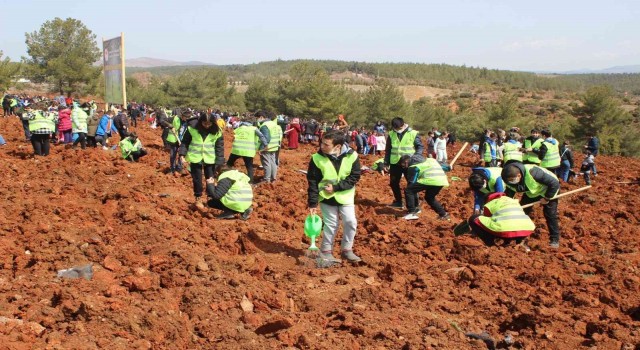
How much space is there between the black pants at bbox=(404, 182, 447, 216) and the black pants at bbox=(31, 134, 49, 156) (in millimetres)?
8406

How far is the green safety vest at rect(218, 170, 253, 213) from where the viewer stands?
23.0ft

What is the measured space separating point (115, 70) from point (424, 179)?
12204 mm

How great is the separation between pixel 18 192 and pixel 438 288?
21.6 ft

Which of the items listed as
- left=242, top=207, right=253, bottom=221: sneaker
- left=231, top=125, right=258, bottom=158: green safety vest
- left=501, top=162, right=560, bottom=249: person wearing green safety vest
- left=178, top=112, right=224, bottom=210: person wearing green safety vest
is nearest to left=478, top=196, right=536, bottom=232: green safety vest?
left=501, top=162, right=560, bottom=249: person wearing green safety vest

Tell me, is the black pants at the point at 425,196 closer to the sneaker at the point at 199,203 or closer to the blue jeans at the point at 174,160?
the sneaker at the point at 199,203

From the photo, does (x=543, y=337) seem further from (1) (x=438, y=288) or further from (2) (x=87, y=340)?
(2) (x=87, y=340)

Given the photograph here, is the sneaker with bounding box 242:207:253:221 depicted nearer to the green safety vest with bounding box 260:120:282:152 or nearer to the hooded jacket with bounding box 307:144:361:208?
the hooded jacket with bounding box 307:144:361:208

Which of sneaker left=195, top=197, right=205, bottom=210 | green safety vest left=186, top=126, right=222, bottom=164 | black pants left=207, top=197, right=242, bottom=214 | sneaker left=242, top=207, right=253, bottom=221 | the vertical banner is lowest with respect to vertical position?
sneaker left=242, top=207, right=253, bottom=221

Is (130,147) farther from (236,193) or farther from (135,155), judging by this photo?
(236,193)

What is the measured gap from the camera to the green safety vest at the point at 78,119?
12461 millimetres

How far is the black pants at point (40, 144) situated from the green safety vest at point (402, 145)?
7941 mm

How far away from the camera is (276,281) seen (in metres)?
5.40

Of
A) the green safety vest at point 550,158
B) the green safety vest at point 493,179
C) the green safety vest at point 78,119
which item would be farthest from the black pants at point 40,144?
the green safety vest at point 550,158

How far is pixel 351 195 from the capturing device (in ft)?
18.9
